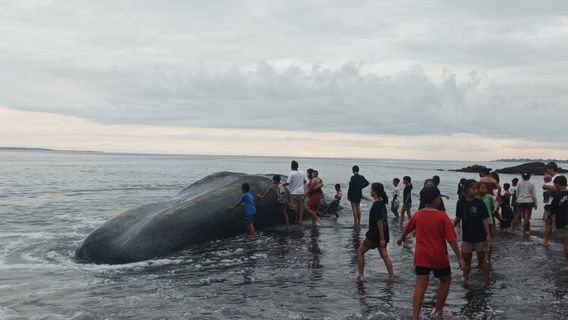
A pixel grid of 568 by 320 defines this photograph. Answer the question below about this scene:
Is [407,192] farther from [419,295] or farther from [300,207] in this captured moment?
[419,295]

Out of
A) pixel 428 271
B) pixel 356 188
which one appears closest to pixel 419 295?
pixel 428 271

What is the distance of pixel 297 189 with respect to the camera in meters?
17.5

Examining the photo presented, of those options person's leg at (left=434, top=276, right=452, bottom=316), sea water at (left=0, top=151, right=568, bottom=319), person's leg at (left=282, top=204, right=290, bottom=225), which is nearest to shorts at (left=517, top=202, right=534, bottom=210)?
Result: sea water at (left=0, top=151, right=568, bottom=319)

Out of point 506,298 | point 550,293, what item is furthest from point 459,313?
point 550,293

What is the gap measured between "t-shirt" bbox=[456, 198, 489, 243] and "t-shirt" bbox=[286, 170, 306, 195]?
8562 mm

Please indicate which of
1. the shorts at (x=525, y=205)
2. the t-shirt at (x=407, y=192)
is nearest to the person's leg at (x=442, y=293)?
the shorts at (x=525, y=205)

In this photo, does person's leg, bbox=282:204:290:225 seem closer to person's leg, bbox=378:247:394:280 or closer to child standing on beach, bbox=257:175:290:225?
child standing on beach, bbox=257:175:290:225

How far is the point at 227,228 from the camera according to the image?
49.0 feet

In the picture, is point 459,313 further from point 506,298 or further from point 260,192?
Answer: point 260,192

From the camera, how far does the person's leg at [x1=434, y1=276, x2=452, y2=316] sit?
752 cm

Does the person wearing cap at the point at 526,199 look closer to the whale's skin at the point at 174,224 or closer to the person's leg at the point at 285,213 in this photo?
the person's leg at the point at 285,213

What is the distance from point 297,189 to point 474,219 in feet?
29.2

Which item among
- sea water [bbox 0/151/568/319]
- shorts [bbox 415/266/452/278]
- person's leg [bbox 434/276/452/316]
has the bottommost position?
sea water [bbox 0/151/568/319]

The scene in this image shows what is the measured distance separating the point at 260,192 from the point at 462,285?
8853mm
